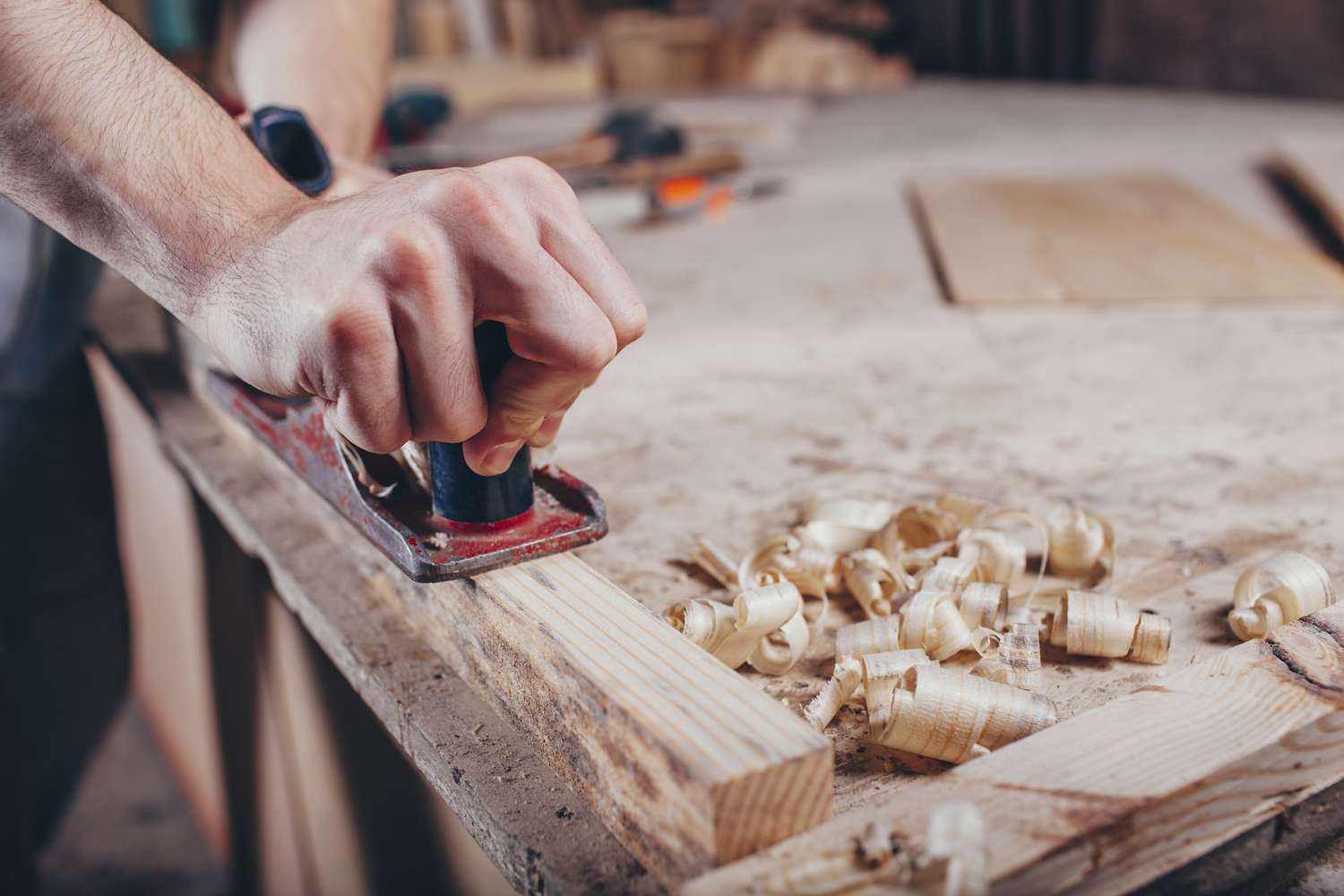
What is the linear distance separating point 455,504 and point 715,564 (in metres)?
0.25

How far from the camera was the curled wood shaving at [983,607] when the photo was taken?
0.84 m

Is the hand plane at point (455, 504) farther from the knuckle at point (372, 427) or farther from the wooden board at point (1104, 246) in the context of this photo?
the wooden board at point (1104, 246)

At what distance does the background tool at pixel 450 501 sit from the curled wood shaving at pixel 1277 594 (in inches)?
20.0

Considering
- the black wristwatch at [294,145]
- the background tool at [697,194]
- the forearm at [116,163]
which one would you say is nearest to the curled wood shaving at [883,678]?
the forearm at [116,163]

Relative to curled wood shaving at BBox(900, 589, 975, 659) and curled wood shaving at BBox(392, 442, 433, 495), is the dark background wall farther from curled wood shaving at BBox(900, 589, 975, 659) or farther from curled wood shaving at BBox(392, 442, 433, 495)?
curled wood shaving at BBox(392, 442, 433, 495)

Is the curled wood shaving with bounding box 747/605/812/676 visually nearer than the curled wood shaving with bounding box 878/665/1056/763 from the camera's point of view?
No

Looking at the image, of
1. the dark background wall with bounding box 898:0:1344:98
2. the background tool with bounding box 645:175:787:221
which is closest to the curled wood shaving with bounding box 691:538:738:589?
the background tool with bounding box 645:175:787:221

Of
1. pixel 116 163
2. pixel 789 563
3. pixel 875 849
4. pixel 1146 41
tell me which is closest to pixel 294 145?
pixel 116 163

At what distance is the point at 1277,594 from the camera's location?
2.70 feet

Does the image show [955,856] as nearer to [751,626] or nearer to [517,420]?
[751,626]

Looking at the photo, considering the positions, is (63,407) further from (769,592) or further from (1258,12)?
(1258,12)

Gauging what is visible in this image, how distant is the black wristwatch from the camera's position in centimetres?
106

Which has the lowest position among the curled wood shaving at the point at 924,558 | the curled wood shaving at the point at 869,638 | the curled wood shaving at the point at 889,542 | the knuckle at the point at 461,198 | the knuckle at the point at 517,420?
the curled wood shaving at the point at 924,558

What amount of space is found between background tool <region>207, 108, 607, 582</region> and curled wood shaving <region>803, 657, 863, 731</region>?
219 millimetres
